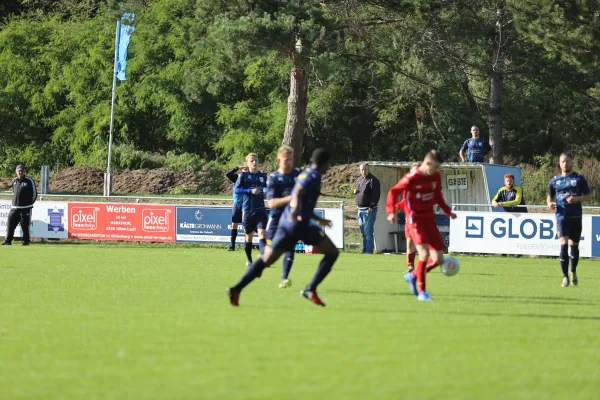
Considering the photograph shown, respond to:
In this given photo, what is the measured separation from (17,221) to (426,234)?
16483mm

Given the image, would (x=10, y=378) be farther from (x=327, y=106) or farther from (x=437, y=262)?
(x=327, y=106)

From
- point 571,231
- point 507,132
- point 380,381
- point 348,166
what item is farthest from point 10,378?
point 507,132

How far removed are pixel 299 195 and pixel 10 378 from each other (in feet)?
15.3

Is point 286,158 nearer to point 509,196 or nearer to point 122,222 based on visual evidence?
point 509,196

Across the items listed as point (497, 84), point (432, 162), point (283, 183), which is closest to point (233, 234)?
point (283, 183)

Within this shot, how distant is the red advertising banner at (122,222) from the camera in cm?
2692

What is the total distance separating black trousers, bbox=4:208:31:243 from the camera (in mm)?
26312

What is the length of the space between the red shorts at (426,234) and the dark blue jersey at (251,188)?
18.1 ft

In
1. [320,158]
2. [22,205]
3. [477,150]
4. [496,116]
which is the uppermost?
[496,116]

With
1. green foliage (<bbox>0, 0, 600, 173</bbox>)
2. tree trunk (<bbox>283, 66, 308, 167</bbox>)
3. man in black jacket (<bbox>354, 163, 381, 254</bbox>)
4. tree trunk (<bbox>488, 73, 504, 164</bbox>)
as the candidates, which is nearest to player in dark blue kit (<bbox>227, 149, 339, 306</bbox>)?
man in black jacket (<bbox>354, 163, 381, 254</bbox>)

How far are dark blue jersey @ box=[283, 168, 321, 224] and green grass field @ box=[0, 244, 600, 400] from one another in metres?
1.07

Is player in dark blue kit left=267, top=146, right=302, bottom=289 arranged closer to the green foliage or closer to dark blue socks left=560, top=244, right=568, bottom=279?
dark blue socks left=560, top=244, right=568, bottom=279

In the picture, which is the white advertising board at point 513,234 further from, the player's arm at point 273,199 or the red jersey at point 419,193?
the player's arm at point 273,199

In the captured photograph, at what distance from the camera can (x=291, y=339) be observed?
887cm
